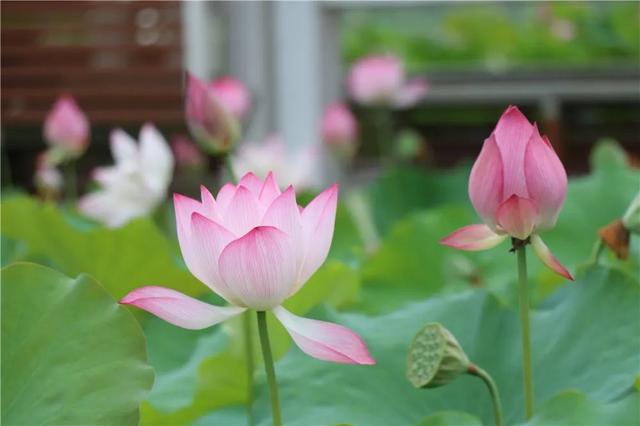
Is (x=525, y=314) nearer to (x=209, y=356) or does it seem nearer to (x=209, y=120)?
(x=209, y=356)

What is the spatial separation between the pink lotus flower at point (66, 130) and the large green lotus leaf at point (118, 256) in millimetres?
351

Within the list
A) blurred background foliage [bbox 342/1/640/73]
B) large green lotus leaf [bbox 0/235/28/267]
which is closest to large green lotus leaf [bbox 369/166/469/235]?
large green lotus leaf [bbox 0/235/28/267]

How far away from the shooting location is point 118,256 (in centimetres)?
104

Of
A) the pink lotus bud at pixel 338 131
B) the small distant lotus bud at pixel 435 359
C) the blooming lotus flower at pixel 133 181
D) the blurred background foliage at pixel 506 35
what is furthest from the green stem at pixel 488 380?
the blurred background foliage at pixel 506 35

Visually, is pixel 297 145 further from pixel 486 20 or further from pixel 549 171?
pixel 549 171

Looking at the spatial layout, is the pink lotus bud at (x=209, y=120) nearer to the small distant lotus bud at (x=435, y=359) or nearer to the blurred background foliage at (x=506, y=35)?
the small distant lotus bud at (x=435, y=359)

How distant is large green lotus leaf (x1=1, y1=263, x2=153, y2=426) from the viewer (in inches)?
22.3

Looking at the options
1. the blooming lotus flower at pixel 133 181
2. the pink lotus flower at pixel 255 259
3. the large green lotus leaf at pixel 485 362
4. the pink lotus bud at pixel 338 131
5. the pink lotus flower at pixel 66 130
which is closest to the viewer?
the pink lotus flower at pixel 255 259

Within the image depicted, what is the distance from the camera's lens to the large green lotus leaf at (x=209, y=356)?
77 cm

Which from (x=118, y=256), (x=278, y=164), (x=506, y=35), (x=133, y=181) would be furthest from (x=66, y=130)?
(x=506, y=35)

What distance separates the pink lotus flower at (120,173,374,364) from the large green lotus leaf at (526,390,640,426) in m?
0.12

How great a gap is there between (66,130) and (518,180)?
97cm

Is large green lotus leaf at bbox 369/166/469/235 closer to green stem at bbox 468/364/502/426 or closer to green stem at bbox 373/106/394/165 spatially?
green stem at bbox 373/106/394/165

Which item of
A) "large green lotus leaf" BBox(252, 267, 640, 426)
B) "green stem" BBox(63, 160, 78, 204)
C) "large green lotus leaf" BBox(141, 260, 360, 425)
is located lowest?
"green stem" BBox(63, 160, 78, 204)
